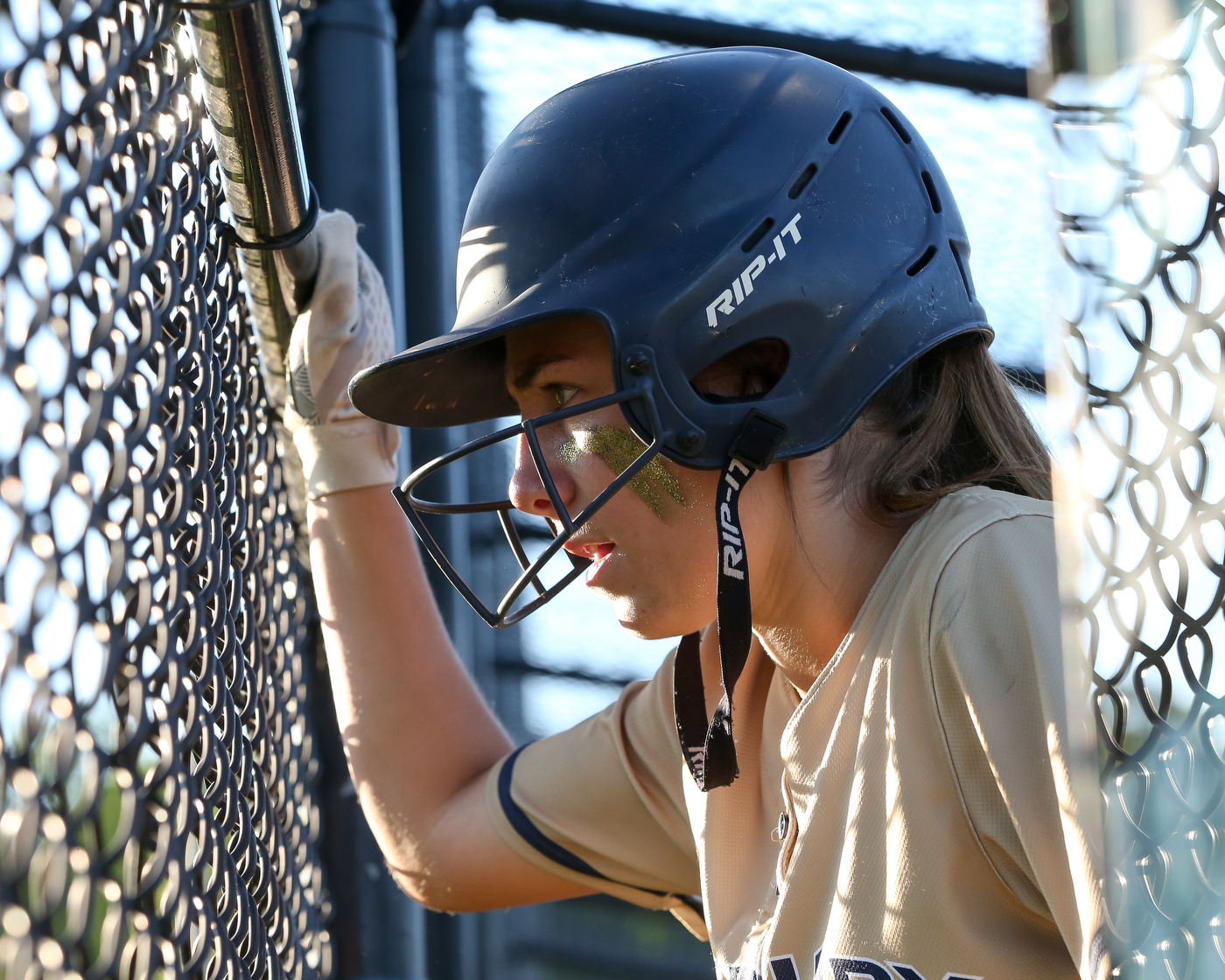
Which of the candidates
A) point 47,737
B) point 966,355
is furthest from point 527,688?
point 47,737

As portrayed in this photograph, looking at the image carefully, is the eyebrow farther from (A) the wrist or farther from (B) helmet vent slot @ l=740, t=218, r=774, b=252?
(A) the wrist

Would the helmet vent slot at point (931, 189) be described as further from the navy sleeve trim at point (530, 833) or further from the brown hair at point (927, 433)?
the navy sleeve trim at point (530, 833)

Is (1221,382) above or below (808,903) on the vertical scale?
above

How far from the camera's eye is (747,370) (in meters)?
1.77

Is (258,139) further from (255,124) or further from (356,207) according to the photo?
(356,207)

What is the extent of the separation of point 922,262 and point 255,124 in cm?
93

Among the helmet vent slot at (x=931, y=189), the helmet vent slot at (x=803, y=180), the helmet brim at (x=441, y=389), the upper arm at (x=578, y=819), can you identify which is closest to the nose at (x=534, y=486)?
the helmet brim at (x=441, y=389)

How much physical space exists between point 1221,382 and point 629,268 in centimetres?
94

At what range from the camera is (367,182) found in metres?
2.23

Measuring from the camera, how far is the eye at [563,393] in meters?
1.72

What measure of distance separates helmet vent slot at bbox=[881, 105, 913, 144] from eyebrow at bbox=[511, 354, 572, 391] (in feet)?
2.07

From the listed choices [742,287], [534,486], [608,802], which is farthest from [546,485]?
[608,802]

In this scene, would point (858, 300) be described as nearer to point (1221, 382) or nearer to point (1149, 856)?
point (1221, 382)

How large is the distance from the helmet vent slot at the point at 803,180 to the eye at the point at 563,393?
392 millimetres
